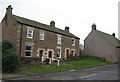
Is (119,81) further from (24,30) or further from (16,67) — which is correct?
(24,30)

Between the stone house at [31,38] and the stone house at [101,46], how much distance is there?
1315 cm

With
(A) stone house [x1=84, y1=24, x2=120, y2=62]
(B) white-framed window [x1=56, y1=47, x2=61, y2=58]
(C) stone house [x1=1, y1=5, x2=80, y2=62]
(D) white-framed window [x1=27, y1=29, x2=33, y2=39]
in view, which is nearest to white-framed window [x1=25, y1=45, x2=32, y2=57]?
(C) stone house [x1=1, y1=5, x2=80, y2=62]

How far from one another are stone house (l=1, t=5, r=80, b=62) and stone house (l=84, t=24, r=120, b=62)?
1315cm

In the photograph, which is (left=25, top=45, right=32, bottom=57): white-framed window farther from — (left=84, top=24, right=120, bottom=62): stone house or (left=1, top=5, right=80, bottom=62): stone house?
(left=84, top=24, right=120, bottom=62): stone house

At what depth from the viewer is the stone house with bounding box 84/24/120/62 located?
50.4 metres

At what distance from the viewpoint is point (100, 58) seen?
51906 mm

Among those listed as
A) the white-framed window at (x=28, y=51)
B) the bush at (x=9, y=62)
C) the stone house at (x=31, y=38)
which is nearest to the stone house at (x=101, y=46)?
the stone house at (x=31, y=38)

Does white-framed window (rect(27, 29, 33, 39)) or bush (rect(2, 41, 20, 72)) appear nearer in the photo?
bush (rect(2, 41, 20, 72))

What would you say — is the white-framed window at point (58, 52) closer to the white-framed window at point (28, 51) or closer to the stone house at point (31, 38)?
the stone house at point (31, 38)

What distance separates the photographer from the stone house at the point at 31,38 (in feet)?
106

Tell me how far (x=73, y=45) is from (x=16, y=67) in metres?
25.7

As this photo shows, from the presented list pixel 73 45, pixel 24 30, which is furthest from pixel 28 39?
pixel 73 45

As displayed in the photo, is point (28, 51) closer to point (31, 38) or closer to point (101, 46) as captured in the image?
point (31, 38)

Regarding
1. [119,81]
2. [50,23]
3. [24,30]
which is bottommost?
[119,81]
